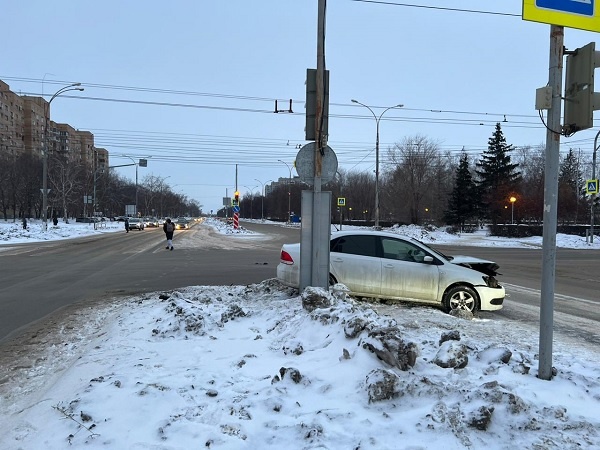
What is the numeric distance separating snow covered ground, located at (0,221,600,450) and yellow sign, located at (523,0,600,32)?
3185mm

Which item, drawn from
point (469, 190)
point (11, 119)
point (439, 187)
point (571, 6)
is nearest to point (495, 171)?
point (469, 190)

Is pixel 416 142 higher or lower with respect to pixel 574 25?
higher

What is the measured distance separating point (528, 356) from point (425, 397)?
5.94 feet

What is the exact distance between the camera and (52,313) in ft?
A: 26.7

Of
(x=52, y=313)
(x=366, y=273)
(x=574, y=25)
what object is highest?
(x=574, y=25)

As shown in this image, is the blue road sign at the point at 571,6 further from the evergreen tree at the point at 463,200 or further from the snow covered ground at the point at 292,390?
the evergreen tree at the point at 463,200

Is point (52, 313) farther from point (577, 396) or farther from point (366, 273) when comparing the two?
point (577, 396)

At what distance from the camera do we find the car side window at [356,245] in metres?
9.05

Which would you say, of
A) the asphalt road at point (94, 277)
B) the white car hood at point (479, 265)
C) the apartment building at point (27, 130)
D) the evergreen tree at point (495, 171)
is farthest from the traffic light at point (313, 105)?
the apartment building at point (27, 130)

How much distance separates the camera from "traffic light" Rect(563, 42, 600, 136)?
4.05m

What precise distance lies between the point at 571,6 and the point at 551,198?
5.79 feet

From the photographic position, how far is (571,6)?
4121 mm

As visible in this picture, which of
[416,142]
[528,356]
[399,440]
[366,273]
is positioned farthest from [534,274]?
[416,142]

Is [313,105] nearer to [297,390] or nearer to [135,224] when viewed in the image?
[297,390]
